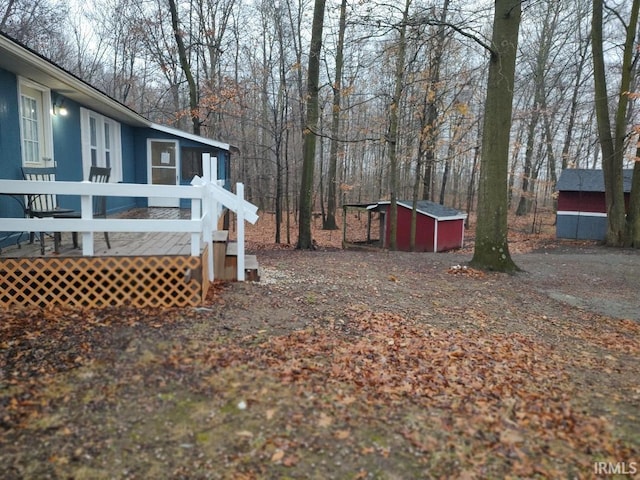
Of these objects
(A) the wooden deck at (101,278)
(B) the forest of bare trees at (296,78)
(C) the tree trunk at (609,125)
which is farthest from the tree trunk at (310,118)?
(C) the tree trunk at (609,125)

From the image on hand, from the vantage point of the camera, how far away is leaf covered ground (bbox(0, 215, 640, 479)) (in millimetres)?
2748

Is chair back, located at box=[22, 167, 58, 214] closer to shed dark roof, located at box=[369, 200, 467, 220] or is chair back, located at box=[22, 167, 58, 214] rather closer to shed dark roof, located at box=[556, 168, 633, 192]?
shed dark roof, located at box=[369, 200, 467, 220]

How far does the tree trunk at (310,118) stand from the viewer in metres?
12.0

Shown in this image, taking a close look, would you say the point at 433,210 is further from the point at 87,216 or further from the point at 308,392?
the point at 308,392

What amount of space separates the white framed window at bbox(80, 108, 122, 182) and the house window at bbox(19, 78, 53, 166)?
1.64m

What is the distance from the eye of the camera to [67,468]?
2553 millimetres

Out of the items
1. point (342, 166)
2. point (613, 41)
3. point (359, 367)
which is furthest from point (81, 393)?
point (342, 166)

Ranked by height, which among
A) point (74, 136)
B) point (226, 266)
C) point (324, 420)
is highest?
point (74, 136)

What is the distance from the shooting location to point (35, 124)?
725 cm

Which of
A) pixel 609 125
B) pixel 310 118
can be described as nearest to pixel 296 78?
pixel 310 118

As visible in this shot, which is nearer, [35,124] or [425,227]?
[35,124]

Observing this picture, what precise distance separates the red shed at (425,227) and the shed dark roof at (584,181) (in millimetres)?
4670

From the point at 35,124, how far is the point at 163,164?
5.57 m

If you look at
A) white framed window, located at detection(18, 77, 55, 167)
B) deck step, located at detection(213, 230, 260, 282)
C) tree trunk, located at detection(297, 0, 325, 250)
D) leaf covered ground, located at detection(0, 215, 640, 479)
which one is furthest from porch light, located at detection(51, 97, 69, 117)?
tree trunk, located at detection(297, 0, 325, 250)
